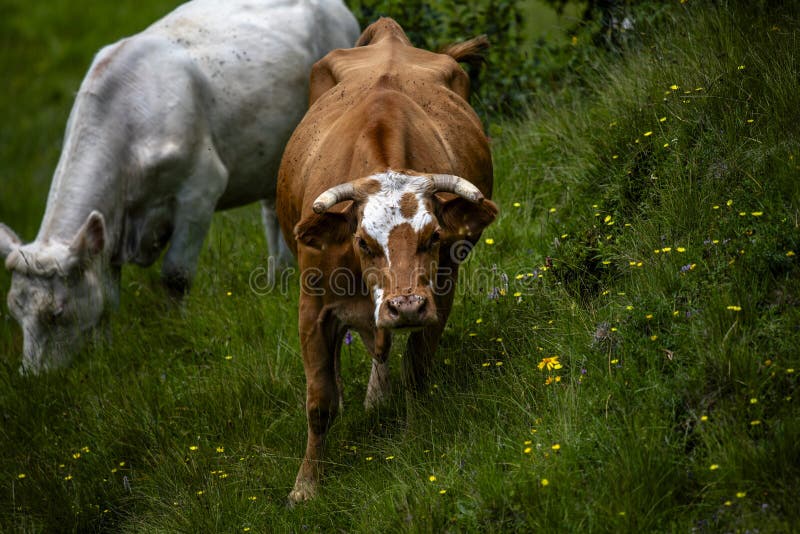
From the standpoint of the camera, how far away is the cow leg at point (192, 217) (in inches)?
281

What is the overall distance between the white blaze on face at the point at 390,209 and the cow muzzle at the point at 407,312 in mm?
249

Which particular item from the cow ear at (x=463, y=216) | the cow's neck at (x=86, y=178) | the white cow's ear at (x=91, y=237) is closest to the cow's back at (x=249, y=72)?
the cow's neck at (x=86, y=178)

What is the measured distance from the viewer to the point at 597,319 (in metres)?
4.89

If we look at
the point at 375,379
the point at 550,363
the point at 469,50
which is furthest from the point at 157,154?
the point at 550,363

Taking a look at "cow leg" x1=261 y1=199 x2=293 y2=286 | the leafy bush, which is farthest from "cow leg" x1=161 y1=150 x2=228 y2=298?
the leafy bush

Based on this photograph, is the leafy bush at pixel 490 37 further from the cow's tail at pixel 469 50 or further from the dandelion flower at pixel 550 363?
the dandelion flower at pixel 550 363

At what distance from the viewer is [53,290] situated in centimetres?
665

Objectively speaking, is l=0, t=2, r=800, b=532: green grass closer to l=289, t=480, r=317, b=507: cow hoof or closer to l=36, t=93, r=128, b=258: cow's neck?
l=289, t=480, r=317, b=507: cow hoof

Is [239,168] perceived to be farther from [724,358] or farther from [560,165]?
[724,358]

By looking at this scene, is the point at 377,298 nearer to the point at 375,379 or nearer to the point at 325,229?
the point at 325,229

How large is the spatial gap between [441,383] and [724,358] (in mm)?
1590

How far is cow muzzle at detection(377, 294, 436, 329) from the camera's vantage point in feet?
14.0

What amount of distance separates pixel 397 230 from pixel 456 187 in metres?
0.39

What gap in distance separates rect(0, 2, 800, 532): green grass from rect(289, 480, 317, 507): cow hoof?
7 cm
